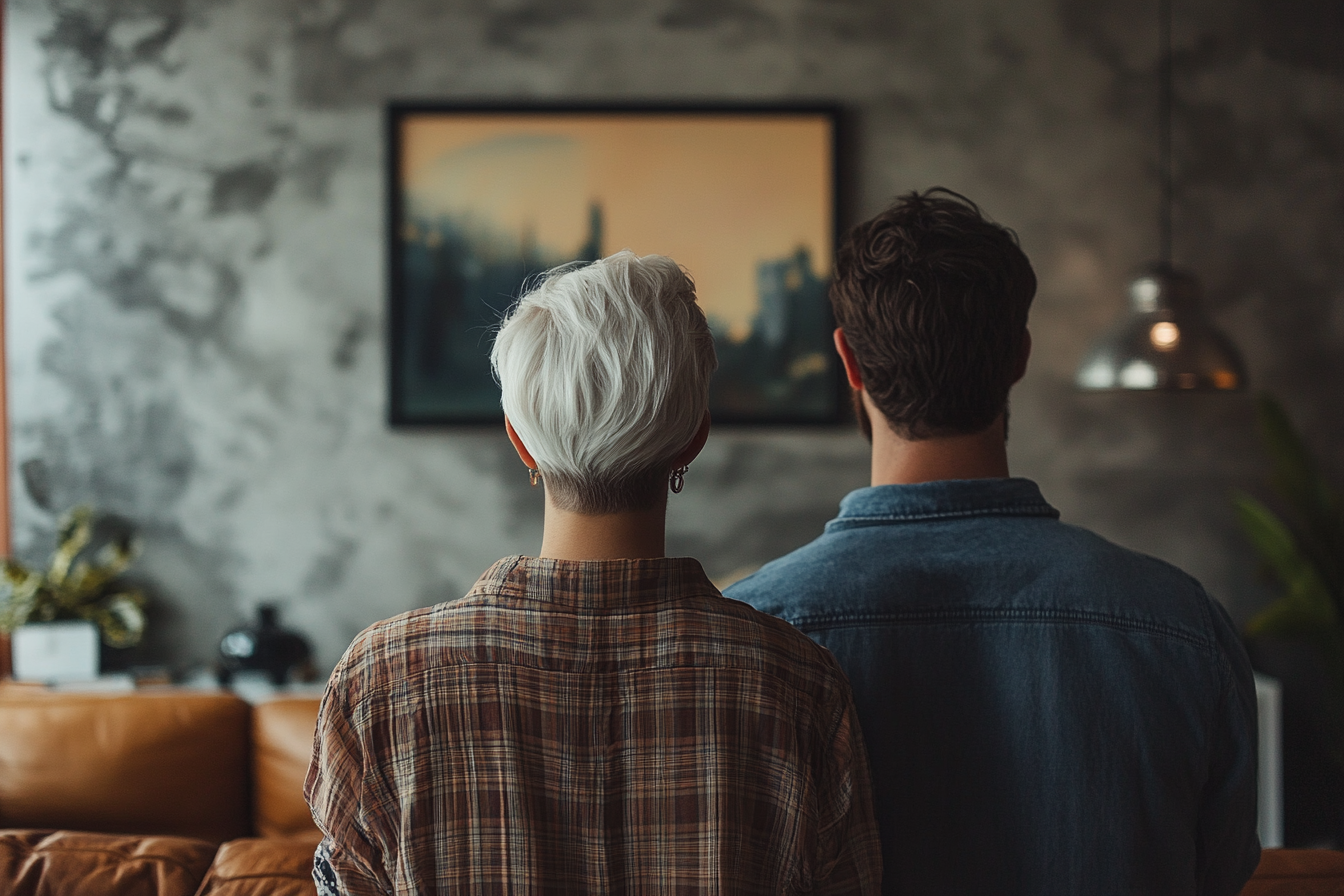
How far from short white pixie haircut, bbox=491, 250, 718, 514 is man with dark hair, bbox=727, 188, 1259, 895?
0.22m

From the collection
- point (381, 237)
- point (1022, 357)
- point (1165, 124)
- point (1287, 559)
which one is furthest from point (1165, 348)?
point (381, 237)

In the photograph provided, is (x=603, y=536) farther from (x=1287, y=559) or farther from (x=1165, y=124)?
(x=1165, y=124)

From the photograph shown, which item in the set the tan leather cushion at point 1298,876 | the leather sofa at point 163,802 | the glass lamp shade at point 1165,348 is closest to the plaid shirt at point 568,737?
the leather sofa at point 163,802

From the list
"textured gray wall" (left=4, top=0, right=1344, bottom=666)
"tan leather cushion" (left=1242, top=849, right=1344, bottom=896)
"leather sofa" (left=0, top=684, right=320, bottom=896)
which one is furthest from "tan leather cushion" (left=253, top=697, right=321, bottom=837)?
"textured gray wall" (left=4, top=0, right=1344, bottom=666)

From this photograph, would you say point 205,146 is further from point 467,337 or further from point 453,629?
point 453,629

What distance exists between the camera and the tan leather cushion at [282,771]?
1.44 metres

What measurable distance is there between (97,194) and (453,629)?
10.4 ft

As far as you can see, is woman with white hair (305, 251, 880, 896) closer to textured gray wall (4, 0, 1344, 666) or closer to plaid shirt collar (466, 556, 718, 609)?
plaid shirt collar (466, 556, 718, 609)

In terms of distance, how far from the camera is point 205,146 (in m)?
3.34

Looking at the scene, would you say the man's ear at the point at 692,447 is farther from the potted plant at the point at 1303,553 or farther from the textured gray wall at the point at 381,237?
the potted plant at the point at 1303,553

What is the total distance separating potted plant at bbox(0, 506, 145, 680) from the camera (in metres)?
3.08

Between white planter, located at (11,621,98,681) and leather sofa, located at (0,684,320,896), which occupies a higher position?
leather sofa, located at (0,684,320,896)

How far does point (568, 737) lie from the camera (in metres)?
0.83

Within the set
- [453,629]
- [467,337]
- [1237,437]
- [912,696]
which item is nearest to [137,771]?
[453,629]
